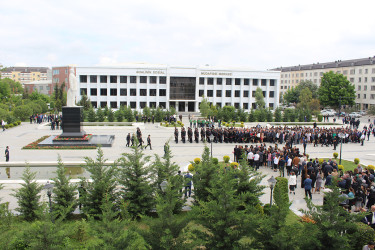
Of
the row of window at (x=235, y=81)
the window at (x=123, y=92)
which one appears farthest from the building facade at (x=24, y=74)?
the row of window at (x=235, y=81)

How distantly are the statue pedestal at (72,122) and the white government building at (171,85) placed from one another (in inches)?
1520

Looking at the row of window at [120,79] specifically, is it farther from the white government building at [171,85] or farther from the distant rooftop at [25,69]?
the distant rooftop at [25,69]

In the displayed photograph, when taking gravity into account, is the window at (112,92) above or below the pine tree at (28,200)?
above

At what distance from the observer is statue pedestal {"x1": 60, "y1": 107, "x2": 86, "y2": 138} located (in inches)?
1046

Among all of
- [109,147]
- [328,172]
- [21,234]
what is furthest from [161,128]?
[21,234]

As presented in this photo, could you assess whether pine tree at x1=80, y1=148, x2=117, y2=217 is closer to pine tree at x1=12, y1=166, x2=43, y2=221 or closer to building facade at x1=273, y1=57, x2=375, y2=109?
pine tree at x1=12, y1=166, x2=43, y2=221

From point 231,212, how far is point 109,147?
19.9m

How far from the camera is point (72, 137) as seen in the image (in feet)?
88.0

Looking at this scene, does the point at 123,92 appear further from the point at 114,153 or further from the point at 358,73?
the point at 358,73

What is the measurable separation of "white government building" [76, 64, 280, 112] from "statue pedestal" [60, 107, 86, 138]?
38615 mm

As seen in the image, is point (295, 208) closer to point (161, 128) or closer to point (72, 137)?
point (72, 137)

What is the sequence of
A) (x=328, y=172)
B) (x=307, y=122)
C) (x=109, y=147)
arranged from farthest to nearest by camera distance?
(x=307, y=122), (x=109, y=147), (x=328, y=172)

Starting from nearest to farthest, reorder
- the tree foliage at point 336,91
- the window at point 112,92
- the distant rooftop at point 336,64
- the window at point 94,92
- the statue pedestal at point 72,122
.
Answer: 1. the statue pedestal at point 72,122
2. the window at point 94,92
3. the window at point 112,92
4. the tree foliage at point 336,91
5. the distant rooftop at point 336,64

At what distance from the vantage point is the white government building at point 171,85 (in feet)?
220
